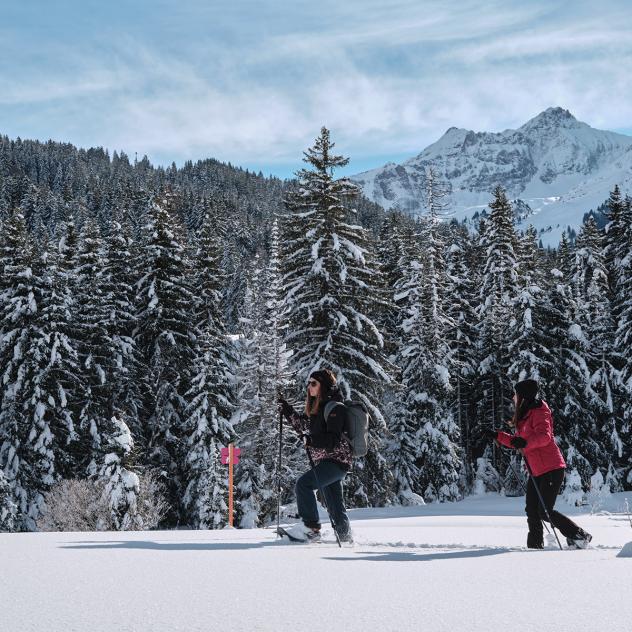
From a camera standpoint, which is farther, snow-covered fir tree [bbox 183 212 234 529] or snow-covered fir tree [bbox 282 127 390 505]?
snow-covered fir tree [bbox 183 212 234 529]

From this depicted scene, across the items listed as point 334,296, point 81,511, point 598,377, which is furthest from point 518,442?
point 598,377

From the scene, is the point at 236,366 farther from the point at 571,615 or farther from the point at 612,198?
the point at 571,615

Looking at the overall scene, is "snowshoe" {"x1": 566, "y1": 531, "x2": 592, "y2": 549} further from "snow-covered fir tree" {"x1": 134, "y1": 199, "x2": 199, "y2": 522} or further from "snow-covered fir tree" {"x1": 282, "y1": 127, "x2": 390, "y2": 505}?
"snow-covered fir tree" {"x1": 134, "y1": 199, "x2": 199, "y2": 522}

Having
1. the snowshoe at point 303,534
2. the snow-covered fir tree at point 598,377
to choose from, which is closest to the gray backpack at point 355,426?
the snowshoe at point 303,534

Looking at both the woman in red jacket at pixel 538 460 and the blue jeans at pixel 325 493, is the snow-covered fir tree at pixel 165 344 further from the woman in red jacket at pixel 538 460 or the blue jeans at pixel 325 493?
the woman in red jacket at pixel 538 460

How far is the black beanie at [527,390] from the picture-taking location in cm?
821

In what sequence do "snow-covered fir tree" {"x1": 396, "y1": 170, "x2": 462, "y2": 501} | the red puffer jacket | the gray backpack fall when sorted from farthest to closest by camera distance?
"snow-covered fir tree" {"x1": 396, "y1": 170, "x2": 462, "y2": 501}
the red puffer jacket
the gray backpack

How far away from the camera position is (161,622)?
3.84 m

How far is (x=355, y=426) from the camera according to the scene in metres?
7.73

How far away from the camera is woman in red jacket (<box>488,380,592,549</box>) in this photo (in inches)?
314

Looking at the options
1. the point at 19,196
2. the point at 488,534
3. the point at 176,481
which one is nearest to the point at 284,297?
the point at 176,481

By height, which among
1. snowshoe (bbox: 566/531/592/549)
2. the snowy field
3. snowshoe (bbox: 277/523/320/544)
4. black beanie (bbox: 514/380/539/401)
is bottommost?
snowshoe (bbox: 566/531/592/549)

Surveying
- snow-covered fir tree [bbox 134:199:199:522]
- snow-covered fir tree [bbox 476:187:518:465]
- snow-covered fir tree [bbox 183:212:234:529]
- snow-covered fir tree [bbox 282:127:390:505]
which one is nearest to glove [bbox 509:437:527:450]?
snow-covered fir tree [bbox 282:127:390:505]

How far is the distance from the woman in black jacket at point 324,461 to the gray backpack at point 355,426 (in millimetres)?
60
